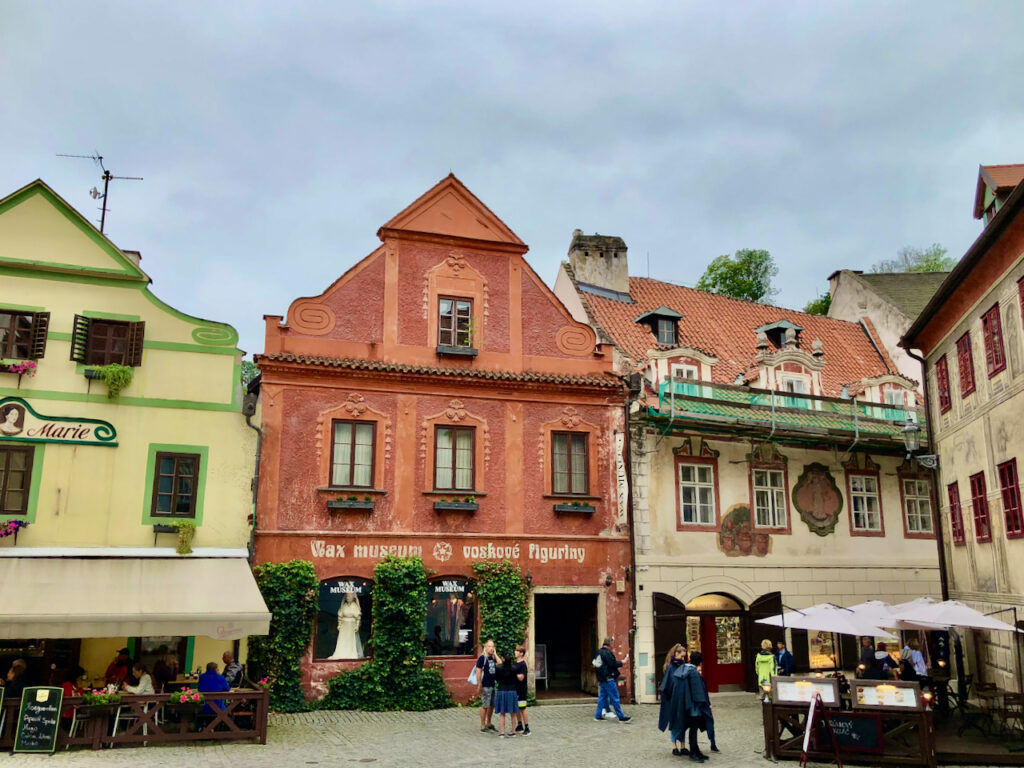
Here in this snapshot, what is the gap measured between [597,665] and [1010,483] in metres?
8.53

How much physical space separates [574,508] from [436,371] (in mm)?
4415

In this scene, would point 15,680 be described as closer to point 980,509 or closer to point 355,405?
point 355,405

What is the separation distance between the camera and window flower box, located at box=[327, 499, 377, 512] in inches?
776

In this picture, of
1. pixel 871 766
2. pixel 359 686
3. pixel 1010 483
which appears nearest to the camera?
pixel 871 766

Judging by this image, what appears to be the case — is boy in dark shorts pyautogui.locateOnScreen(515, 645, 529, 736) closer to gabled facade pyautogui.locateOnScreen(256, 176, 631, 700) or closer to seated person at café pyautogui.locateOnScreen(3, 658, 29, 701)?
gabled facade pyautogui.locateOnScreen(256, 176, 631, 700)

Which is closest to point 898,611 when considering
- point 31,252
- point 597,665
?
point 597,665

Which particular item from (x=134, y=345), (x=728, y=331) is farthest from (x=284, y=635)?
(x=728, y=331)

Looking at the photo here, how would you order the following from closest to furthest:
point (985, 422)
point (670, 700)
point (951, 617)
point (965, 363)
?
point (670, 700) < point (951, 617) < point (985, 422) < point (965, 363)

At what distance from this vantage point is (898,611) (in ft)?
57.0

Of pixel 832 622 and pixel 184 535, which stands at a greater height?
pixel 184 535

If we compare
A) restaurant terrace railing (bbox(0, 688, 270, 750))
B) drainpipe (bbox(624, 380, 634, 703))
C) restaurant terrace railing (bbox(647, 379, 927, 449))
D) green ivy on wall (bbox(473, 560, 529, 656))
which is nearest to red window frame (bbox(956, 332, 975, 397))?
restaurant terrace railing (bbox(647, 379, 927, 449))

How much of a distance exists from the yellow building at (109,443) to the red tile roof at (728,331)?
10823 mm

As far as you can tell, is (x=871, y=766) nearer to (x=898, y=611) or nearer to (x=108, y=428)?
(x=898, y=611)

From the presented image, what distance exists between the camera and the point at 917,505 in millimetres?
25812
